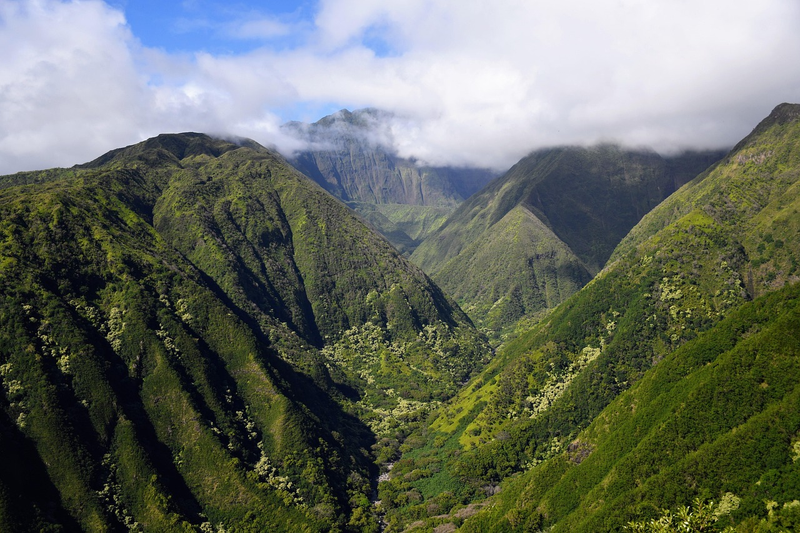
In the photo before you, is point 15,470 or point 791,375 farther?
point 15,470

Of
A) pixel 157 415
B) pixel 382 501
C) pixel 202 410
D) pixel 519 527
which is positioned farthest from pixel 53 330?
pixel 519 527

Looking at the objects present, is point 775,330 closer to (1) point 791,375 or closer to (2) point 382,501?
(1) point 791,375

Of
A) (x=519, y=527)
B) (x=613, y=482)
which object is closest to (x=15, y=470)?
(x=519, y=527)

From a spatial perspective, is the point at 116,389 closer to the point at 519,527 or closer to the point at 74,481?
the point at 74,481

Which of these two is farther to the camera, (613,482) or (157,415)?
(157,415)

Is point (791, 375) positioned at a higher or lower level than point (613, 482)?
higher

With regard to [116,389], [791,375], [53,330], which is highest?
[53,330]

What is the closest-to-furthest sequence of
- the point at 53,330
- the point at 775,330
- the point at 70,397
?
the point at 775,330
the point at 70,397
the point at 53,330

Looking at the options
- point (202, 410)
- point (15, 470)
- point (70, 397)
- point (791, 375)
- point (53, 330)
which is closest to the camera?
point (791, 375)

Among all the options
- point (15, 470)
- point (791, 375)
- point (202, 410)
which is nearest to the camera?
point (791, 375)
